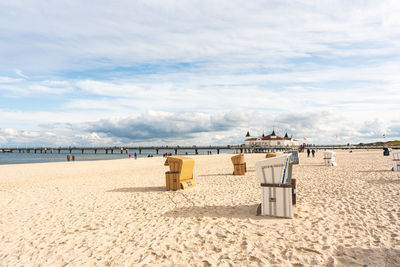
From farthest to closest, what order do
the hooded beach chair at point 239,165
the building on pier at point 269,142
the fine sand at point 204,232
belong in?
the building on pier at point 269,142
the hooded beach chair at point 239,165
the fine sand at point 204,232

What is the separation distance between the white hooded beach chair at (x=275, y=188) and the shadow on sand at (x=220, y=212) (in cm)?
24

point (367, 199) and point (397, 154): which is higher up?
point (397, 154)

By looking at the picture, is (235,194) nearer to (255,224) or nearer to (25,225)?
(255,224)

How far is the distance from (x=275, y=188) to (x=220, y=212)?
1656 mm

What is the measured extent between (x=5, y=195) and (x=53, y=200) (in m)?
3.31

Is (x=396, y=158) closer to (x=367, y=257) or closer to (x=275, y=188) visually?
(x=275, y=188)

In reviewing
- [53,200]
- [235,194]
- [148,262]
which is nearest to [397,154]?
[235,194]

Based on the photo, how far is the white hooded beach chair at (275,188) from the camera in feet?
19.0

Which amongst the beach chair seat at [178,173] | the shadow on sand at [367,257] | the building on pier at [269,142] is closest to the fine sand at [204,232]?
the shadow on sand at [367,257]

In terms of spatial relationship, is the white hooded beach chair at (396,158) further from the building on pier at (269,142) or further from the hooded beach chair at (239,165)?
the building on pier at (269,142)

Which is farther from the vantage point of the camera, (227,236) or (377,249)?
(227,236)

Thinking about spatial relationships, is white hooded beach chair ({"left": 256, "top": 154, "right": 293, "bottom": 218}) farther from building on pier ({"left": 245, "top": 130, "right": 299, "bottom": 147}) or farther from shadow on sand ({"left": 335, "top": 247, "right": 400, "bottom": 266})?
building on pier ({"left": 245, "top": 130, "right": 299, "bottom": 147})

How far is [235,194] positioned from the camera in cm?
906

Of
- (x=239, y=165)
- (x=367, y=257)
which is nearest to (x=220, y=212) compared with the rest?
(x=367, y=257)
